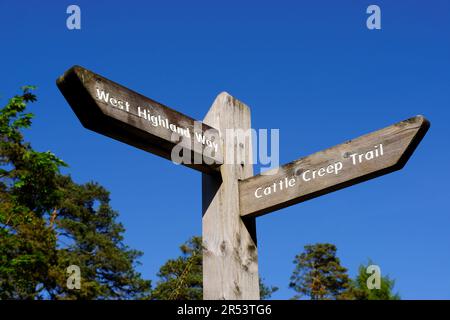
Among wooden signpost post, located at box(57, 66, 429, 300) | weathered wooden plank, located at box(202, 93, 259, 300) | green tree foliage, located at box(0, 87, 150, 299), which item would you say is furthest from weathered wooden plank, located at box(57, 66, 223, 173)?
green tree foliage, located at box(0, 87, 150, 299)

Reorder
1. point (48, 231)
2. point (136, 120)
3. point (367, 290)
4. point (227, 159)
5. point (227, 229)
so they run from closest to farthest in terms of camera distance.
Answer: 1. point (136, 120)
2. point (227, 229)
3. point (227, 159)
4. point (48, 231)
5. point (367, 290)

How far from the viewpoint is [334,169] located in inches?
115

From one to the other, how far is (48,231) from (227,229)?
17.6 metres

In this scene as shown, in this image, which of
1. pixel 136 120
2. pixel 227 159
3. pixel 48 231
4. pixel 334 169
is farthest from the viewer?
pixel 48 231

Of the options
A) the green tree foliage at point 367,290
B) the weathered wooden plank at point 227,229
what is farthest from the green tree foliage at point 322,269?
the weathered wooden plank at point 227,229

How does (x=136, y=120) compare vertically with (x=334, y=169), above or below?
above

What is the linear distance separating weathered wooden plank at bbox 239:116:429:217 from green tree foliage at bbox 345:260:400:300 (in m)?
23.1

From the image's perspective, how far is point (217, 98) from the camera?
351 centimetres

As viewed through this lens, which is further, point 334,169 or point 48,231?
point 48,231

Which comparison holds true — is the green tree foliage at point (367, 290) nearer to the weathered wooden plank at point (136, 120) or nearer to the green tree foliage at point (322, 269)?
the green tree foliage at point (322, 269)

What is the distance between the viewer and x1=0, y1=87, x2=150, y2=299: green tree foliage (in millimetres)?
12188

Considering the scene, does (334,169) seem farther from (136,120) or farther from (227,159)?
(136,120)

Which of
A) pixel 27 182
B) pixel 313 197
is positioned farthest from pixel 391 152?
pixel 27 182

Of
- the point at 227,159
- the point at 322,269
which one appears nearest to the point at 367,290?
the point at 322,269
